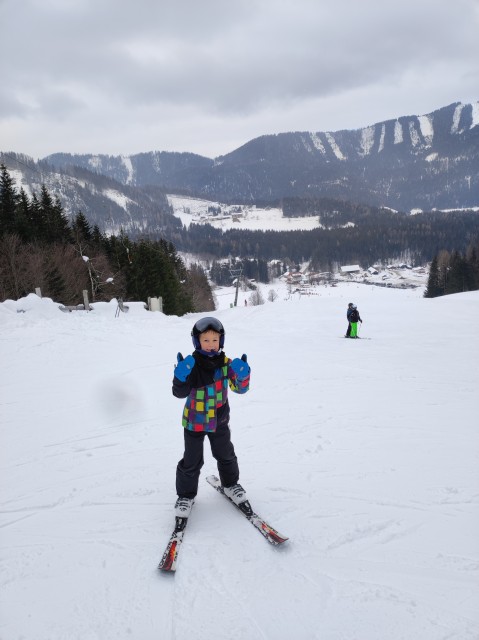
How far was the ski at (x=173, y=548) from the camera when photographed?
2783mm

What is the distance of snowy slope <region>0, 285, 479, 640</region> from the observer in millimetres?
2457

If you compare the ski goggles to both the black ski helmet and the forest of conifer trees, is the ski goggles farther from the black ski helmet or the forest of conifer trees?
the forest of conifer trees

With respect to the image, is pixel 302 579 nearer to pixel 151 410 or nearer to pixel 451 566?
pixel 451 566

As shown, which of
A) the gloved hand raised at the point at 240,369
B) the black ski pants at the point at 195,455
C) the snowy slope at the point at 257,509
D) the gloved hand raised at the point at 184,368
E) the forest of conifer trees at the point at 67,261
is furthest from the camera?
the forest of conifer trees at the point at 67,261

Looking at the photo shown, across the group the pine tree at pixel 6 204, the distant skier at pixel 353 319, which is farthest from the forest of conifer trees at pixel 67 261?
the distant skier at pixel 353 319

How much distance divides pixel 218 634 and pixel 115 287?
3284 centimetres

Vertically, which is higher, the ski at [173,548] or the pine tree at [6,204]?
the pine tree at [6,204]

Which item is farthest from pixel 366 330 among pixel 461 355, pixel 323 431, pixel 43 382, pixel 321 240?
pixel 321 240

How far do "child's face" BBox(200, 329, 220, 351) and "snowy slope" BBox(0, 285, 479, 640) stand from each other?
172 cm

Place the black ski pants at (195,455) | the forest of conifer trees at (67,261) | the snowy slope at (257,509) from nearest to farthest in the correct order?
the snowy slope at (257,509)
the black ski pants at (195,455)
the forest of conifer trees at (67,261)

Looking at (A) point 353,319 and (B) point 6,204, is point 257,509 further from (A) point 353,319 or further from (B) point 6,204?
(B) point 6,204

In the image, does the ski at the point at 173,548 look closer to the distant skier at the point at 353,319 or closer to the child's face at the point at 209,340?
the child's face at the point at 209,340

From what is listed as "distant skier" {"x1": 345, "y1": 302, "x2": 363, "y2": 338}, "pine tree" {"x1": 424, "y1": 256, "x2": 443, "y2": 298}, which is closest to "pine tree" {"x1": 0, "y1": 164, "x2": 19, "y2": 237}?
"distant skier" {"x1": 345, "y1": 302, "x2": 363, "y2": 338}

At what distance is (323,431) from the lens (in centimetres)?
559
